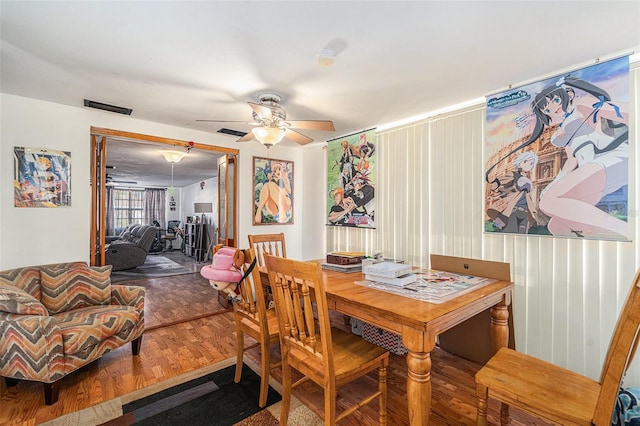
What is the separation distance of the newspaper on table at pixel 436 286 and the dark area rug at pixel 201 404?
3.63 feet

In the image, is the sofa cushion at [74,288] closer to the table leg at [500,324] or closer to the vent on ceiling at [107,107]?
the vent on ceiling at [107,107]

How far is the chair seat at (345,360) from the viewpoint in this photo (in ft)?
4.74

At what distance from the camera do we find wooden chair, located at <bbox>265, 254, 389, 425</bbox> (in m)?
1.36

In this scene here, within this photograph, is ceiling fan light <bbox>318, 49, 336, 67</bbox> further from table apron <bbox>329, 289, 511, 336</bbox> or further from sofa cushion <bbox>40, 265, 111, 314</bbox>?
sofa cushion <bbox>40, 265, 111, 314</bbox>

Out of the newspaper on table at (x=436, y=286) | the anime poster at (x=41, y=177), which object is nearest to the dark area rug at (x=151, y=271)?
the anime poster at (x=41, y=177)

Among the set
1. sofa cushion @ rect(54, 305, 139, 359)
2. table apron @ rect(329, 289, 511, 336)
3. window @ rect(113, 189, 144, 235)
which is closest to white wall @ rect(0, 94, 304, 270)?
sofa cushion @ rect(54, 305, 139, 359)

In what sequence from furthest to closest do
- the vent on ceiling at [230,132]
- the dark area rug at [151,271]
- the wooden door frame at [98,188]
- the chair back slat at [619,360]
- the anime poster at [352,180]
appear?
the dark area rug at [151,271]
the vent on ceiling at [230,132]
the anime poster at [352,180]
the wooden door frame at [98,188]
the chair back slat at [619,360]

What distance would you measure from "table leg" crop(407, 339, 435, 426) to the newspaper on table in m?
0.34

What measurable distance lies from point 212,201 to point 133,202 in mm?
4283

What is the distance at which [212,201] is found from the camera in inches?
322

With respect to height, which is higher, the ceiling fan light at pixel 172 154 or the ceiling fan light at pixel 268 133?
the ceiling fan light at pixel 172 154

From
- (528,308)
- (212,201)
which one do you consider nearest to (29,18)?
(528,308)

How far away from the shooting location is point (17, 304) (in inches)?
73.9

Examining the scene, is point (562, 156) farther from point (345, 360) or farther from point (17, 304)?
point (17, 304)
